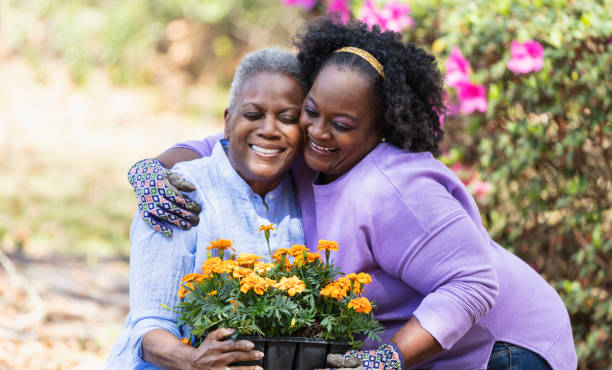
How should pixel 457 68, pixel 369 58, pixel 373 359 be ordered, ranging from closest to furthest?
pixel 373 359 → pixel 369 58 → pixel 457 68

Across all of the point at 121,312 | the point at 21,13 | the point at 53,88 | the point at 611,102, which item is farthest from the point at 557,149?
the point at 21,13

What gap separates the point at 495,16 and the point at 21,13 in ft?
33.7

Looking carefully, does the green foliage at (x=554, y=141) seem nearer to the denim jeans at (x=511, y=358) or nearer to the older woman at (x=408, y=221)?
the older woman at (x=408, y=221)

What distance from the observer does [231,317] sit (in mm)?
2059

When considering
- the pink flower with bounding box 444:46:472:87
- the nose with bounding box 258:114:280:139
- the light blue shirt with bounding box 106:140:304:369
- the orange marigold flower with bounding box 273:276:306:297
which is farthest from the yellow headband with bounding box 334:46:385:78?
the pink flower with bounding box 444:46:472:87

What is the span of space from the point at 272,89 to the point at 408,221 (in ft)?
2.23

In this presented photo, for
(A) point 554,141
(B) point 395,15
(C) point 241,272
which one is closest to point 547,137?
(A) point 554,141

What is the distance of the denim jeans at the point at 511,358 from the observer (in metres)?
2.43

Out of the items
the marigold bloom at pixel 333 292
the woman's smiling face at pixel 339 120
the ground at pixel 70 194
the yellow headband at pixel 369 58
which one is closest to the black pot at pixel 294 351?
the marigold bloom at pixel 333 292

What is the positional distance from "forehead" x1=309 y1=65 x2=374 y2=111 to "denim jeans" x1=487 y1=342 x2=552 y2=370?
93 cm

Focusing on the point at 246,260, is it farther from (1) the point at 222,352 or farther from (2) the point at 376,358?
(2) the point at 376,358

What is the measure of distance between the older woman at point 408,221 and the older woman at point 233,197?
96 millimetres

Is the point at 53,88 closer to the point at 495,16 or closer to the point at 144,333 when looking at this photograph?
the point at 495,16

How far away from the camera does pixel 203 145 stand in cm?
293
